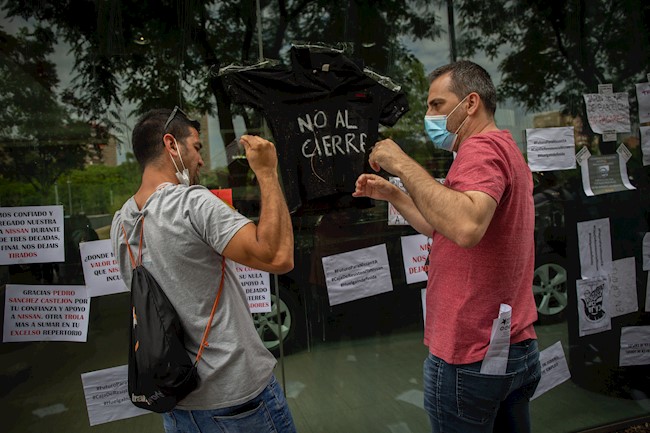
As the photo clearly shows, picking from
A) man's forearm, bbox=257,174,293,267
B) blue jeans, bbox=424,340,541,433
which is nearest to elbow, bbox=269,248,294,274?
man's forearm, bbox=257,174,293,267

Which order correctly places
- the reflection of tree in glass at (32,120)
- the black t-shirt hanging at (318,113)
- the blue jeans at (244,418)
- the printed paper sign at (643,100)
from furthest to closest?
1. the printed paper sign at (643,100)
2. the black t-shirt hanging at (318,113)
3. the reflection of tree in glass at (32,120)
4. the blue jeans at (244,418)

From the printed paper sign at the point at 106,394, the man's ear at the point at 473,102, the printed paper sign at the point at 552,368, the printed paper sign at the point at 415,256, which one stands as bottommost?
the printed paper sign at the point at 552,368

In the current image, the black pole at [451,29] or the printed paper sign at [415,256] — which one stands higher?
the black pole at [451,29]

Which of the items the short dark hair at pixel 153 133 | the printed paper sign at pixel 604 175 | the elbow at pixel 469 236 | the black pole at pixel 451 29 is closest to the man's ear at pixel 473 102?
the elbow at pixel 469 236

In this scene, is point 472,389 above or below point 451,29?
below

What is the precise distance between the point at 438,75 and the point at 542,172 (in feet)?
6.18

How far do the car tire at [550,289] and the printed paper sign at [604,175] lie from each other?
542mm

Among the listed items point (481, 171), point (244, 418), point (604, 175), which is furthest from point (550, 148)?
point (244, 418)

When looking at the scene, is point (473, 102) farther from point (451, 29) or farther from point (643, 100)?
point (643, 100)

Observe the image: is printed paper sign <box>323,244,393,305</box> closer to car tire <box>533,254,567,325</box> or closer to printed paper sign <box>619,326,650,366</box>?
car tire <box>533,254,567,325</box>

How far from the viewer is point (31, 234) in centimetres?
286

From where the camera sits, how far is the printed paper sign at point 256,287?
10.2 feet

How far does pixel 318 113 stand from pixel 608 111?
87.2 inches

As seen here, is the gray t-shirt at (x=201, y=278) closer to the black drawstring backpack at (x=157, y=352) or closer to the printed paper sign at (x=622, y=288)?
the black drawstring backpack at (x=157, y=352)
